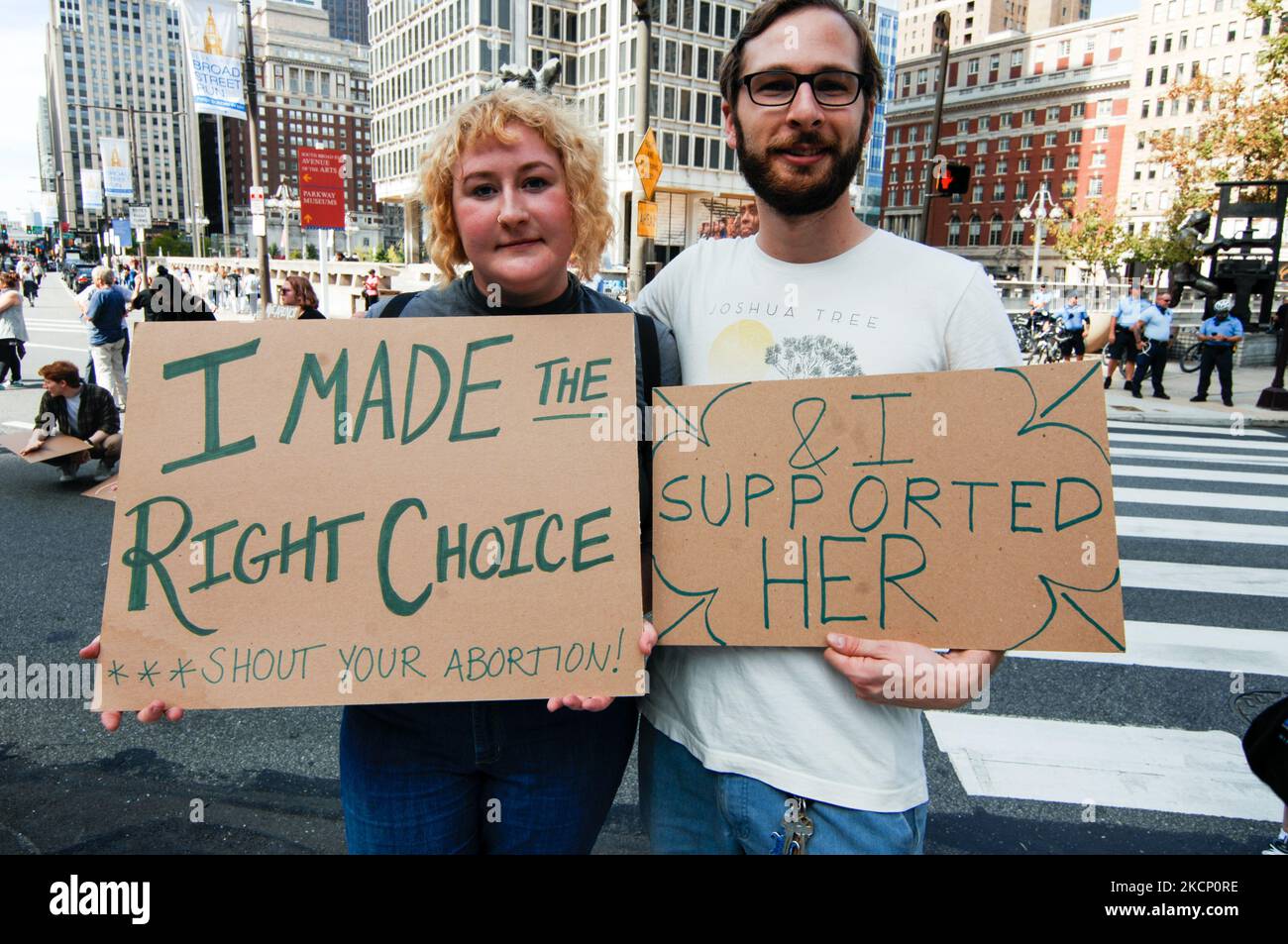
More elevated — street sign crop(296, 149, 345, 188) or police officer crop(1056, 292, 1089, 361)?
street sign crop(296, 149, 345, 188)

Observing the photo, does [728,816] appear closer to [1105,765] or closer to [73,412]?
[1105,765]

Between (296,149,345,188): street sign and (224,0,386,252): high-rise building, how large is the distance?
314 feet

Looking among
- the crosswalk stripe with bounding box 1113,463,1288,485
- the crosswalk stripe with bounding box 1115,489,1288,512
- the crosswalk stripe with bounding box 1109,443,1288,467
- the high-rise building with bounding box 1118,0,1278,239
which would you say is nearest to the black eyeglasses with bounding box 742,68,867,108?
the crosswalk stripe with bounding box 1115,489,1288,512

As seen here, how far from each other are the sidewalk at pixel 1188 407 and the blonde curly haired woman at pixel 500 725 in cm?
1224

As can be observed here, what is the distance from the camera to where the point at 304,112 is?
127062 mm

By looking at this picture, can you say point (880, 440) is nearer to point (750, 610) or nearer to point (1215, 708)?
point (750, 610)

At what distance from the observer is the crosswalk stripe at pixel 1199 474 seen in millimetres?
9773

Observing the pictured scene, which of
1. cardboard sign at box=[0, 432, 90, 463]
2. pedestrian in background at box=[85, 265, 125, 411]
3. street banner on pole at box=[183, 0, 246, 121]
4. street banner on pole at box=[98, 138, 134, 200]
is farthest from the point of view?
street banner on pole at box=[98, 138, 134, 200]

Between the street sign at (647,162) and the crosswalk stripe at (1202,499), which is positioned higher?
the street sign at (647,162)

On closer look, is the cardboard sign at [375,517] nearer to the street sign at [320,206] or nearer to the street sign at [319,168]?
the street sign at [320,206]

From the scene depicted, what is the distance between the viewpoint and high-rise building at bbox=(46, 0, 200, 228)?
127562mm

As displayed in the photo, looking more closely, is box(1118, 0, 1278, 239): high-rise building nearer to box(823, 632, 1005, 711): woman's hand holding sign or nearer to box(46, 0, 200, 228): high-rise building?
box(823, 632, 1005, 711): woman's hand holding sign

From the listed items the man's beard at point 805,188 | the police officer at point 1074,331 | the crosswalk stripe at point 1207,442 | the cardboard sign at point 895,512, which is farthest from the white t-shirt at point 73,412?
the police officer at point 1074,331
